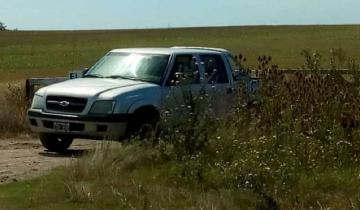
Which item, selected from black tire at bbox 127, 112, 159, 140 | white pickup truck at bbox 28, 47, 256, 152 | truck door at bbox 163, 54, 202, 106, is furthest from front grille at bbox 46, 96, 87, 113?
truck door at bbox 163, 54, 202, 106

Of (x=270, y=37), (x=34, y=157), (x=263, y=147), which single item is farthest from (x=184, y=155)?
(x=270, y=37)

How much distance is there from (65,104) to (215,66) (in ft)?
9.32

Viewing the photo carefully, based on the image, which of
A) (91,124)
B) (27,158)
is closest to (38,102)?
(27,158)

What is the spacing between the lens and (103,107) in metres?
12.4

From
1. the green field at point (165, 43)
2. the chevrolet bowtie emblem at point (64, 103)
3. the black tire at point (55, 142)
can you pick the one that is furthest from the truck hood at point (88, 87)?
the green field at point (165, 43)

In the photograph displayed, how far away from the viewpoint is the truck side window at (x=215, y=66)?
1409 cm

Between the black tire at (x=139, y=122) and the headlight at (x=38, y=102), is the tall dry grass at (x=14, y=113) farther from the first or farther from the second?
the black tire at (x=139, y=122)

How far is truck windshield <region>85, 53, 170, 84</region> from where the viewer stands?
1345 cm

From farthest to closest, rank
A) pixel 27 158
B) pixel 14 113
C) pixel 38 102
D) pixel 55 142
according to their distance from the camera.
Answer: pixel 14 113
pixel 55 142
pixel 38 102
pixel 27 158

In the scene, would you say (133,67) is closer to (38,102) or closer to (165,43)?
(38,102)

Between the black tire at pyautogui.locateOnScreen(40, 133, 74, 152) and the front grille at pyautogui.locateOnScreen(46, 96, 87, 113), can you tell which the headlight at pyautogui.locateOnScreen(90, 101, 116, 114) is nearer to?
the front grille at pyautogui.locateOnScreen(46, 96, 87, 113)

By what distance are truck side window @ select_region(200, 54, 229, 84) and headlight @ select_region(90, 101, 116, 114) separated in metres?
2.15

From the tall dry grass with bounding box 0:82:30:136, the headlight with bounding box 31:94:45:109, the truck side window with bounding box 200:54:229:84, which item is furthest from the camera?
the tall dry grass with bounding box 0:82:30:136

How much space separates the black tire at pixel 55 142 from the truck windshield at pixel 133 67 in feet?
3.94
